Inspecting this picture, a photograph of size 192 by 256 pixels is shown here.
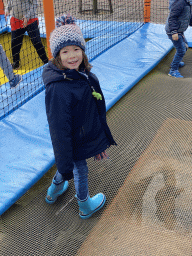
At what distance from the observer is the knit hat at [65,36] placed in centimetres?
133

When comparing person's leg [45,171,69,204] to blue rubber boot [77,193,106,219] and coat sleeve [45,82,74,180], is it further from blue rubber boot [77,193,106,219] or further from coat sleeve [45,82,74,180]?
coat sleeve [45,82,74,180]

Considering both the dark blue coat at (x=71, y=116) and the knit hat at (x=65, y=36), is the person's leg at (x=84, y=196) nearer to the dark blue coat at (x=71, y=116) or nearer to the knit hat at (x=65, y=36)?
the dark blue coat at (x=71, y=116)

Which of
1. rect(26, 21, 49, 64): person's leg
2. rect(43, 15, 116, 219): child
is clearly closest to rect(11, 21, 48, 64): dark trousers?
rect(26, 21, 49, 64): person's leg

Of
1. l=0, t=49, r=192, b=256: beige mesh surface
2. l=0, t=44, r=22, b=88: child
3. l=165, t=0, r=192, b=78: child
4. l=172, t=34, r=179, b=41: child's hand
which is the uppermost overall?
l=165, t=0, r=192, b=78: child

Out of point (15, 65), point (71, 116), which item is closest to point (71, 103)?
point (71, 116)

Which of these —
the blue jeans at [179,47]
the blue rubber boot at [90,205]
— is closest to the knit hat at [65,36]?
the blue rubber boot at [90,205]

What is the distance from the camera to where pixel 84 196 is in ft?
5.28

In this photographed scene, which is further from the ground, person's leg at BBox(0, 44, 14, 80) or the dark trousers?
the dark trousers

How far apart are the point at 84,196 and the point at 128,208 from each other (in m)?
0.32

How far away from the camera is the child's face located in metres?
1.35

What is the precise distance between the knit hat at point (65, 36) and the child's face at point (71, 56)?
0.08 ft

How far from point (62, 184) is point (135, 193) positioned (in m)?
0.49

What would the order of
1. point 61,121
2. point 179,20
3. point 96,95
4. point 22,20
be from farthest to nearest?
point 22,20 → point 179,20 → point 96,95 → point 61,121

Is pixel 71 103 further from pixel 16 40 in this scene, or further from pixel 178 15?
pixel 16 40
